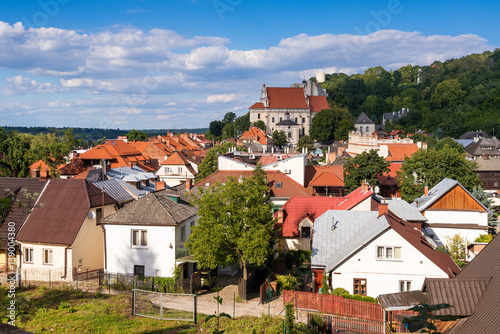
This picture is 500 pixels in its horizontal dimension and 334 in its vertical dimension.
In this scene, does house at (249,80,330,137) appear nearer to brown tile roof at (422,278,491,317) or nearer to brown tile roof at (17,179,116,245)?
brown tile roof at (17,179,116,245)

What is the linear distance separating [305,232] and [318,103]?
381 ft

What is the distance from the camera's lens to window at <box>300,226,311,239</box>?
3066cm

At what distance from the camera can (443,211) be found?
3416 cm

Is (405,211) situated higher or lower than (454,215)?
higher

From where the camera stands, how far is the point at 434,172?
43.1 m

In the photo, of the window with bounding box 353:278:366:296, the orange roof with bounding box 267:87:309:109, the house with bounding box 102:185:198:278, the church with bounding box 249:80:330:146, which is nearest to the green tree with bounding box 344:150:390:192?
the window with bounding box 353:278:366:296

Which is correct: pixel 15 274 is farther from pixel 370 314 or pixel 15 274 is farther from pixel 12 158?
pixel 12 158

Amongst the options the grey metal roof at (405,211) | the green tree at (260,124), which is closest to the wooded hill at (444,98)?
the green tree at (260,124)

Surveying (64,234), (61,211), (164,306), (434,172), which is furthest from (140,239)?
(434,172)

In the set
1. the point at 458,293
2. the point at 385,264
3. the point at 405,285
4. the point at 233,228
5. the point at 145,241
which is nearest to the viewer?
the point at 458,293

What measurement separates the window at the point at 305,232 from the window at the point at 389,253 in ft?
29.2

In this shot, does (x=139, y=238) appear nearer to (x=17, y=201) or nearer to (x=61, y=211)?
(x=61, y=211)

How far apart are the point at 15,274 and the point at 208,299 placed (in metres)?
11.5

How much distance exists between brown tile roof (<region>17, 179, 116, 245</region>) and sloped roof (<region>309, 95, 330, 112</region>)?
11890 centimetres
